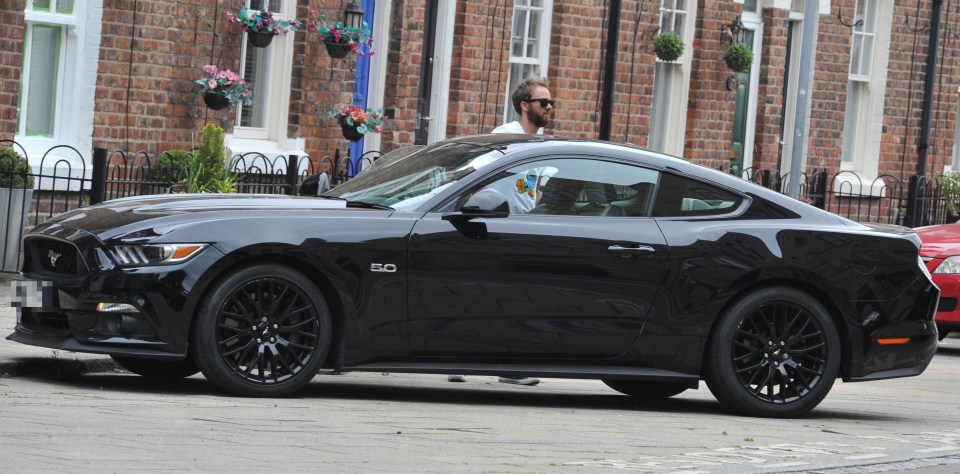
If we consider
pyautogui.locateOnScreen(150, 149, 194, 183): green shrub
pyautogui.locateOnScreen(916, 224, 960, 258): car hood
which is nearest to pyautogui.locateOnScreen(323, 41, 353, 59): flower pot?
pyautogui.locateOnScreen(150, 149, 194, 183): green shrub

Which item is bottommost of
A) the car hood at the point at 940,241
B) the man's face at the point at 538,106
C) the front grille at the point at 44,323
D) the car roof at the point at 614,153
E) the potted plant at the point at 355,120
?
the front grille at the point at 44,323

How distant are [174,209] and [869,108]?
18.6 metres

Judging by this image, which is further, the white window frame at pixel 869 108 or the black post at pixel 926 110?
the white window frame at pixel 869 108

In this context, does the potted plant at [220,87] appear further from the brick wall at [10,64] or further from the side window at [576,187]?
the side window at [576,187]

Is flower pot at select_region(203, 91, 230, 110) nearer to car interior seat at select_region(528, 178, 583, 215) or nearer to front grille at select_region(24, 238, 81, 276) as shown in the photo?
front grille at select_region(24, 238, 81, 276)

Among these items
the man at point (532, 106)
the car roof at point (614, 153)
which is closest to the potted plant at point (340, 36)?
the man at point (532, 106)

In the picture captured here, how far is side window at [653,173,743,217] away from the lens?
32.2ft

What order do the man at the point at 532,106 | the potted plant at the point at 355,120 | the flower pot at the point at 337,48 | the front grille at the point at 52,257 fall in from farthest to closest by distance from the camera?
1. the potted plant at the point at 355,120
2. the flower pot at the point at 337,48
3. the man at the point at 532,106
4. the front grille at the point at 52,257

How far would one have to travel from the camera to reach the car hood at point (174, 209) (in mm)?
8773

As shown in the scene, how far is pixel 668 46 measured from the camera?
22000 millimetres

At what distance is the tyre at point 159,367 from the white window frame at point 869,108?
17.6 meters

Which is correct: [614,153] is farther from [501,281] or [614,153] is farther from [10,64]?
[10,64]

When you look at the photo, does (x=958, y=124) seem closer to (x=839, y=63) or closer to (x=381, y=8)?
(x=839, y=63)

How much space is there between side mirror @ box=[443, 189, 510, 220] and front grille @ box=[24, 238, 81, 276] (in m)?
1.86
